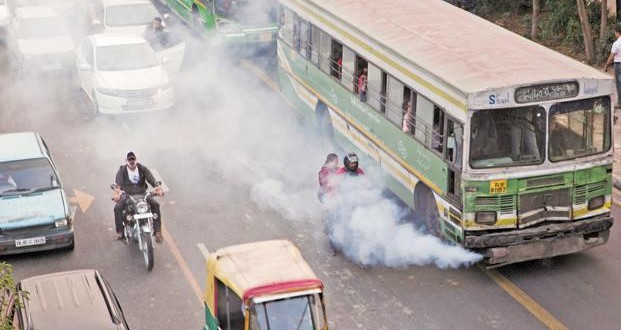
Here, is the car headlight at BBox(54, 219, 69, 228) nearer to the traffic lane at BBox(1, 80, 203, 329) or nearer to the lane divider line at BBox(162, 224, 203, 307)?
the traffic lane at BBox(1, 80, 203, 329)

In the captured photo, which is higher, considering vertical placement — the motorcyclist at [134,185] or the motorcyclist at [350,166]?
the motorcyclist at [350,166]

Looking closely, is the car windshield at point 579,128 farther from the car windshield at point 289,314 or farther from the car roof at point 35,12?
the car roof at point 35,12

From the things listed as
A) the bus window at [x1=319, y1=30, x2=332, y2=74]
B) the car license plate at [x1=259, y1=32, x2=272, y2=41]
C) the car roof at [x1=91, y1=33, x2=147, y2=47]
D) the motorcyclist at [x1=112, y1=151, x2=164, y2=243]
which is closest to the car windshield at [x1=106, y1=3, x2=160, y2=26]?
the car license plate at [x1=259, y1=32, x2=272, y2=41]

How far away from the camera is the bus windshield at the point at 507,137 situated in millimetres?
14953

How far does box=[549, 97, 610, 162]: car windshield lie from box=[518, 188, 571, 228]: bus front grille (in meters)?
0.51

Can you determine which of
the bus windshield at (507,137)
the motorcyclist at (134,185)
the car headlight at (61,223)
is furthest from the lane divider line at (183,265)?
the bus windshield at (507,137)

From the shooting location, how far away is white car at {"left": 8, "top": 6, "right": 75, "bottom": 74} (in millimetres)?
27327

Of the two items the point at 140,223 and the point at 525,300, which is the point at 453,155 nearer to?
the point at 525,300

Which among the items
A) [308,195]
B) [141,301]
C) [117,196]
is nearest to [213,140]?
[308,195]

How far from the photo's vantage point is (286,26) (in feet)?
74.9

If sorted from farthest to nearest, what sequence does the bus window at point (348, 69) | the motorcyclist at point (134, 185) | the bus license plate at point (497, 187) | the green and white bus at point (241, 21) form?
1. the green and white bus at point (241, 21)
2. the bus window at point (348, 69)
3. the motorcyclist at point (134, 185)
4. the bus license plate at point (497, 187)

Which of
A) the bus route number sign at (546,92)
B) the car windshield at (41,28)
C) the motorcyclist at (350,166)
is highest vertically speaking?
the bus route number sign at (546,92)

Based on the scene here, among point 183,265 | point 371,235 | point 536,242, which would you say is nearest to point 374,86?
point 371,235

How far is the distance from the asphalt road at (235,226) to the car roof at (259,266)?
2441 millimetres
